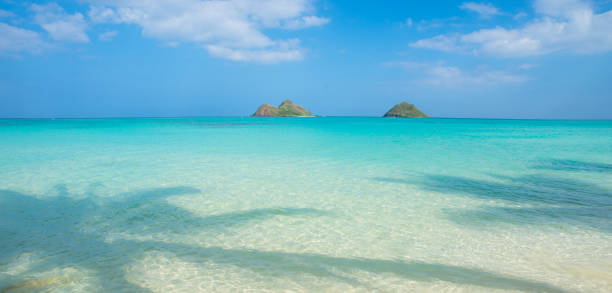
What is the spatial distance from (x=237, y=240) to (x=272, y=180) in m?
4.74

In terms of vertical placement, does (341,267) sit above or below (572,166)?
below

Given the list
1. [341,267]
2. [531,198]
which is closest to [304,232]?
[341,267]

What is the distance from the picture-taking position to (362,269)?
404cm

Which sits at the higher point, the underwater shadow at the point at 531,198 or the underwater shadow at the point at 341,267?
the underwater shadow at the point at 531,198

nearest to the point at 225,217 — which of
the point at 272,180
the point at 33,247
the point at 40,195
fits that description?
the point at 33,247

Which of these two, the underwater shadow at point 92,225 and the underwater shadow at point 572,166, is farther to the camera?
the underwater shadow at point 572,166

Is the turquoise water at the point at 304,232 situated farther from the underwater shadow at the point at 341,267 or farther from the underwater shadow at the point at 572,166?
the underwater shadow at the point at 572,166

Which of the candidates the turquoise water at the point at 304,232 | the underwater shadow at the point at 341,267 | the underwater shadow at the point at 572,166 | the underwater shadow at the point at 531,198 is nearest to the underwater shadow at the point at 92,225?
the turquoise water at the point at 304,232

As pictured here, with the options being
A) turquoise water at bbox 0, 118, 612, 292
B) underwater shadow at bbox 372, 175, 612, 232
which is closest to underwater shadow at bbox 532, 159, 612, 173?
turquoise water at bbox 0, 118, 612, 292

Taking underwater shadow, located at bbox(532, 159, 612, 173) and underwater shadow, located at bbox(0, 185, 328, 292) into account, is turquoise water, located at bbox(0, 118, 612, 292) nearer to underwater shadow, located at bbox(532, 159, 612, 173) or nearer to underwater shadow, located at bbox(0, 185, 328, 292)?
underwater shadow, located at bbox(0, 185, 328, 292)

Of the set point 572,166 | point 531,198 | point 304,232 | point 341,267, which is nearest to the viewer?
point 341,267

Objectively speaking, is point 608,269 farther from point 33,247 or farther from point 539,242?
point 33,247

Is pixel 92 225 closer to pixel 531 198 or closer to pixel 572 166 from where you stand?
pixel 531 198

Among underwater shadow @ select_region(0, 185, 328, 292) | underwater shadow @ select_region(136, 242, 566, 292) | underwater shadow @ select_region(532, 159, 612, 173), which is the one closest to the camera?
underwater shadow @ select_region(136, 242, 566, 292)
